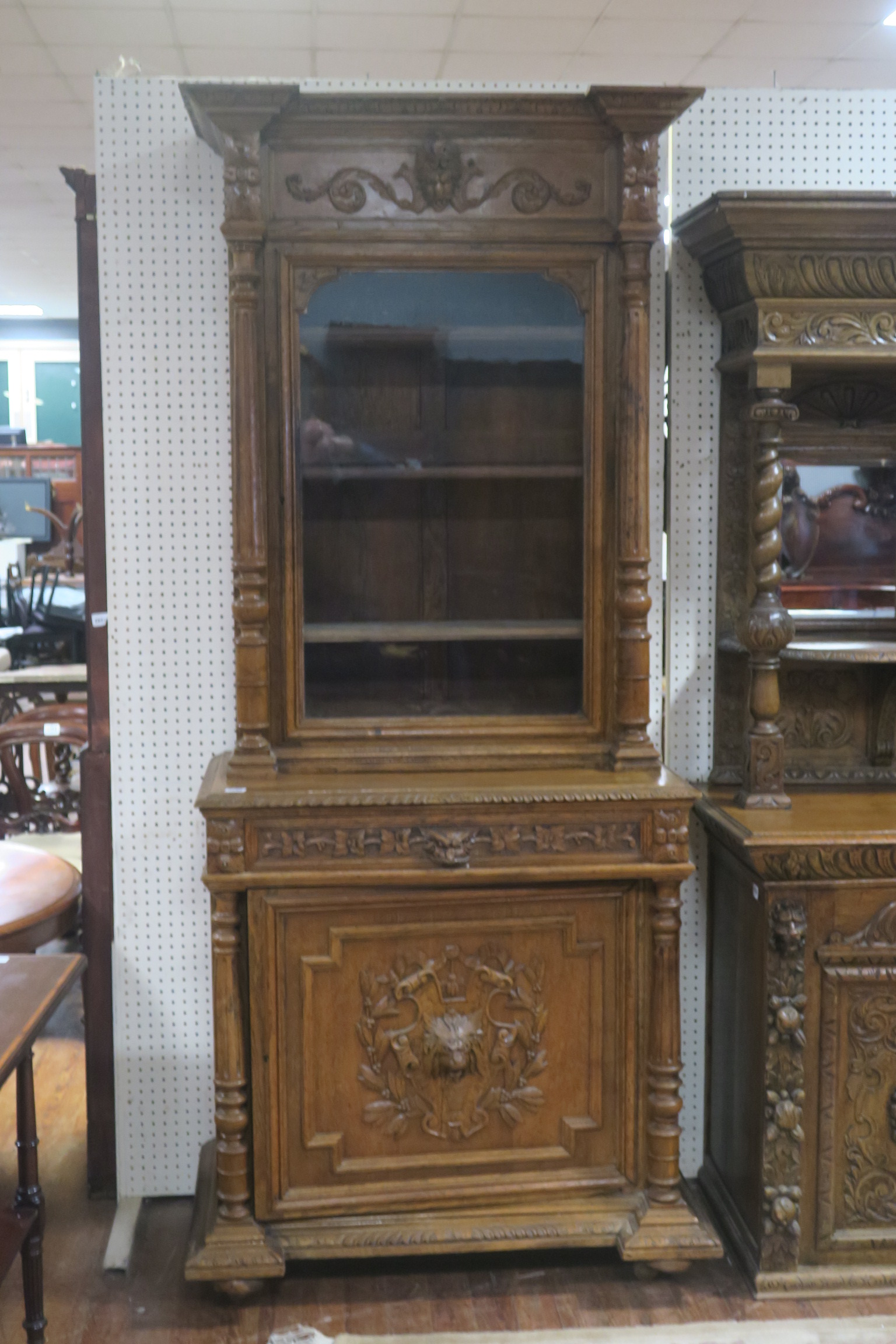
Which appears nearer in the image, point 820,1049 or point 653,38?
point 820,1049

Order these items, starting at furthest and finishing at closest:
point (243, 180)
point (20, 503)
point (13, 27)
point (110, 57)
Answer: point (20, 503)
point (110, 57)
point (13, 27)
point (243, 180)

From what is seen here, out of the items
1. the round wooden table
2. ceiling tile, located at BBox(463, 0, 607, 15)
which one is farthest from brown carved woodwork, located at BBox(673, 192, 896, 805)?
ceiling tile, located at BBox(463, 0, 607, 15)

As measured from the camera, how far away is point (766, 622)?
2.37 metres

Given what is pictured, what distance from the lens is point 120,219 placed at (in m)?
2.44

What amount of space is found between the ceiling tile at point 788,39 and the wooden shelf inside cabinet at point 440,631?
394 centimetres

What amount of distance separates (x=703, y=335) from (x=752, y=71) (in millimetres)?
3885

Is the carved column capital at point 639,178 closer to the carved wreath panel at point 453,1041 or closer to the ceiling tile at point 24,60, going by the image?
the carved wreath panel at point 453,1041

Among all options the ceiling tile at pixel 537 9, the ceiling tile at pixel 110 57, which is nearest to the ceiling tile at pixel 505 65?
the ceiling tile at pixel 537 9

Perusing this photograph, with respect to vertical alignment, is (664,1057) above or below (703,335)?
below

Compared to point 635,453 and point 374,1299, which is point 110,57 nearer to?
point 635,453

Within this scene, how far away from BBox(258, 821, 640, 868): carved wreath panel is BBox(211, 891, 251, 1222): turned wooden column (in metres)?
0.15

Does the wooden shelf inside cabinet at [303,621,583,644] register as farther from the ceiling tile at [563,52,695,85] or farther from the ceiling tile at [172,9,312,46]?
the ceiling tile at [563,52,695,85]

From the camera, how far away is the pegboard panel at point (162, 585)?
2.45m

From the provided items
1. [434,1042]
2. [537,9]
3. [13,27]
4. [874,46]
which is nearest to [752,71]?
[874,46]
